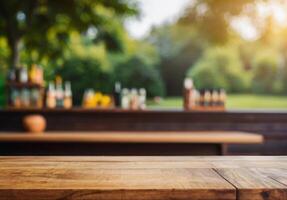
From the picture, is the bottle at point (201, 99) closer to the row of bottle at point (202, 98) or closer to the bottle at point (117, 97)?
the row of bottle at point (202, 98)

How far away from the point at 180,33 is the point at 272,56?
3.91 feet

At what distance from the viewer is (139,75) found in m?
5.16

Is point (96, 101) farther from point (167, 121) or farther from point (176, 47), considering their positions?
point (176, 47)

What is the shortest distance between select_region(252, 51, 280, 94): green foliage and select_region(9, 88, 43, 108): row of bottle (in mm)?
2603

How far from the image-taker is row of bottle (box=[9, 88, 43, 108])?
14.7ft

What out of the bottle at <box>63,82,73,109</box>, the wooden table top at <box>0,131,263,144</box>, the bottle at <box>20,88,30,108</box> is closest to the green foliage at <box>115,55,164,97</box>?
the bottle at <box>63,82,73,109</box>

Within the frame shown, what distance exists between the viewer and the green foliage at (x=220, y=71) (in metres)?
5.17

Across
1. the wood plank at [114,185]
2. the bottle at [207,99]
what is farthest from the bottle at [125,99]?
the wood plank at [114,185]

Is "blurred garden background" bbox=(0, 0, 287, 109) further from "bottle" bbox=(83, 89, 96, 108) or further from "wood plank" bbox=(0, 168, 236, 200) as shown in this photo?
"wood plank" bbox=(0, 168, 236, 200)

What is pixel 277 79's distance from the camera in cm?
528

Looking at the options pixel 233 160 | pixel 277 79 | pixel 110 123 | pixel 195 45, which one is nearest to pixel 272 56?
pixel 277 79

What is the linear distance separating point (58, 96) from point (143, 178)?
12.1 ft

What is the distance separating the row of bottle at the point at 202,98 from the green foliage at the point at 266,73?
0.99 meters

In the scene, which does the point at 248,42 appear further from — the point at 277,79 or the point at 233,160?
the point at 233,160
